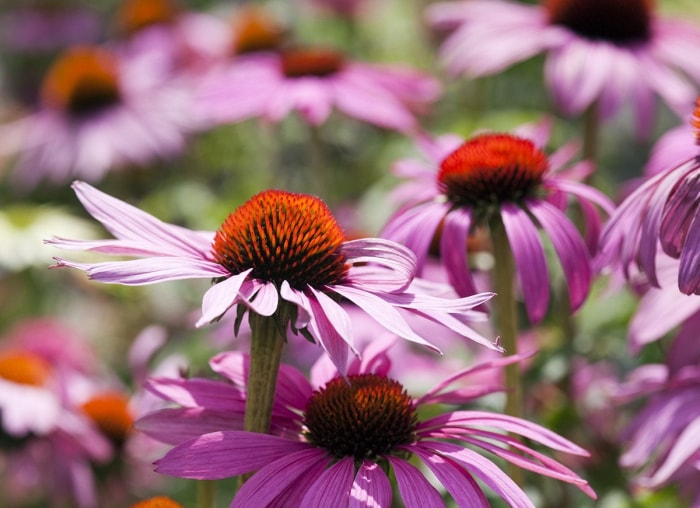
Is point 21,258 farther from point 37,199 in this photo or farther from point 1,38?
point 1,38

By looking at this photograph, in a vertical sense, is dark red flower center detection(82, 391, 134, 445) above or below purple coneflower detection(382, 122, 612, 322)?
below

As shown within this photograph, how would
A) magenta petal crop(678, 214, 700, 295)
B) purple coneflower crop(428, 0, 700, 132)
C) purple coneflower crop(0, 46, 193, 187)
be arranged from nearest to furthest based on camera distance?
magenta petal crop(678, 214, 700, 295)
purple coneflower crop(428, 0, 700, 132)
purple coneflower crop(0, 46, 193, 187)

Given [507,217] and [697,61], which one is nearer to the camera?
[507,217]

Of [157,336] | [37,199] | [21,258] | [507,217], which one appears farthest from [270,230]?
[37,199]

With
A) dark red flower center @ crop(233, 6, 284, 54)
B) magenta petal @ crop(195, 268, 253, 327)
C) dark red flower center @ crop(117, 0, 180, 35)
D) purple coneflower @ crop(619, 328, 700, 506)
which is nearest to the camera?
magenta petal @ crop(195, 268, 253, 327)

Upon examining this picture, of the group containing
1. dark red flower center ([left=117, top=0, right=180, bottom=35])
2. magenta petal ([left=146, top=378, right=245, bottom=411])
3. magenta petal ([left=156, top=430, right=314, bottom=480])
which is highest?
dark red flower center ([left=117, top=0, right=180, bottom=35])

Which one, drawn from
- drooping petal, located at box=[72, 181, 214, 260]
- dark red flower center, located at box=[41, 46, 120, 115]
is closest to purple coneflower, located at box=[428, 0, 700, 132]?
drooping petal, located at box=[72, 181, 214, 260]

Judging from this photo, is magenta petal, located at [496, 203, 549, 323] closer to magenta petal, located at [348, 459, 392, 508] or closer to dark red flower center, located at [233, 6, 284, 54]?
magenta petal, located at [348, 459, 392, 508]
